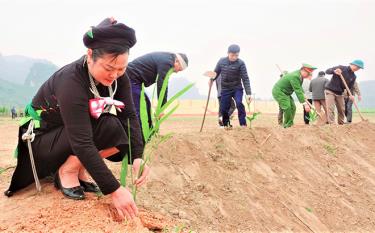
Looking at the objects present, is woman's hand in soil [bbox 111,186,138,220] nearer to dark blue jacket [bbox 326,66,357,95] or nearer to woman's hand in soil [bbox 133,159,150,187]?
woman's hand in soil [bbox 133,159,150,187]

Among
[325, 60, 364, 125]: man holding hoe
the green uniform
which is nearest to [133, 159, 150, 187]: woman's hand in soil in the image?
the green uniform

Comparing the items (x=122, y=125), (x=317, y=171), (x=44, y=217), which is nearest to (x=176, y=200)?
(x=122, y=125)

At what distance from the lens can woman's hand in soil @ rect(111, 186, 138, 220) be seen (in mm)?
1967

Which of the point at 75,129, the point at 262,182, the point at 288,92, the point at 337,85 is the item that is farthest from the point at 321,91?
the point at 75,129

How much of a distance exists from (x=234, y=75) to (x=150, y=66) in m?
2.29

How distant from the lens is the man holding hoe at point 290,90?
258 inches

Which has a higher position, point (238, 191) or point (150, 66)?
point (150, 66)

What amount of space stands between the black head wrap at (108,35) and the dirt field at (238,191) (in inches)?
36.6

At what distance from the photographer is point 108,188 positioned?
76.0 inches

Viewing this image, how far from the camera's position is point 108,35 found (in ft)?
6.43

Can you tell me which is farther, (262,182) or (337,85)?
(337,85)

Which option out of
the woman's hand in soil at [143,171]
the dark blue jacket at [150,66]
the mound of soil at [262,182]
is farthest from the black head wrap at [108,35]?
the dark blue jacket at [150,66]

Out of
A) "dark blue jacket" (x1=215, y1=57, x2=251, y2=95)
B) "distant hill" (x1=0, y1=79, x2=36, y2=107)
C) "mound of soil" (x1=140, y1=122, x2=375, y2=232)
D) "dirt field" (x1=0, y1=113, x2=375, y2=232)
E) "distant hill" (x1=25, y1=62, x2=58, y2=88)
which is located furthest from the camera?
"distant hill" (x1=25, y1=62, x2=58, y2=88)

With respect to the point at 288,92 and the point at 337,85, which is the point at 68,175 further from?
the point at 337,85
